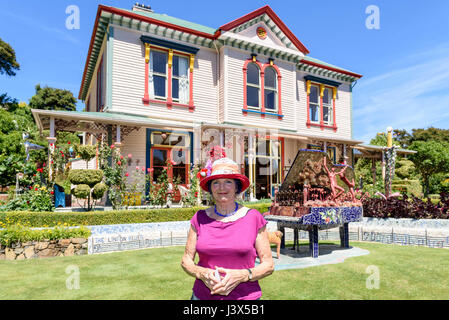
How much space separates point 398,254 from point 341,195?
1839 mm

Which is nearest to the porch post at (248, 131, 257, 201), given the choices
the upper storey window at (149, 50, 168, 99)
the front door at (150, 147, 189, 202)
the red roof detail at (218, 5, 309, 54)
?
the front door at (150, 147, 189, 202)

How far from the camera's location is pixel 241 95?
15625 millimetres

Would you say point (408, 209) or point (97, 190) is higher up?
point (97, 190)

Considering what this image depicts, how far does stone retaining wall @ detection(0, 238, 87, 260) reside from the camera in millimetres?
6638

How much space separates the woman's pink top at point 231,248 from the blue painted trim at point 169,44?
13.1 metres

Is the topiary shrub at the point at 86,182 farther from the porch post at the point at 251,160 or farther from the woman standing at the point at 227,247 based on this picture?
the woman standing at the point at 227,247

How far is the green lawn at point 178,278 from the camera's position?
416cm

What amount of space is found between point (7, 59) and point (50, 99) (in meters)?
7.00

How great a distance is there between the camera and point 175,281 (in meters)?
4.77

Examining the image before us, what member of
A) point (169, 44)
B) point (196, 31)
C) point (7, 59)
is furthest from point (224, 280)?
point (7, 59)

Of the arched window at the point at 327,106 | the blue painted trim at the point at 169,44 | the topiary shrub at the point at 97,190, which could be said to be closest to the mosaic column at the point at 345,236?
the topiary shrub at the point at 97,190

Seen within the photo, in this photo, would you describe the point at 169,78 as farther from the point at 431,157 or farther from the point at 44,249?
A: the point at 431,157

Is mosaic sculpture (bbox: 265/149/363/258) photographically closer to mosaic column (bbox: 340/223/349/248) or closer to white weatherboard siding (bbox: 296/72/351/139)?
mosaic column (bbox: 340/223/349/248)

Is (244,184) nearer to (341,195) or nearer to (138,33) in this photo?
(341,195)
